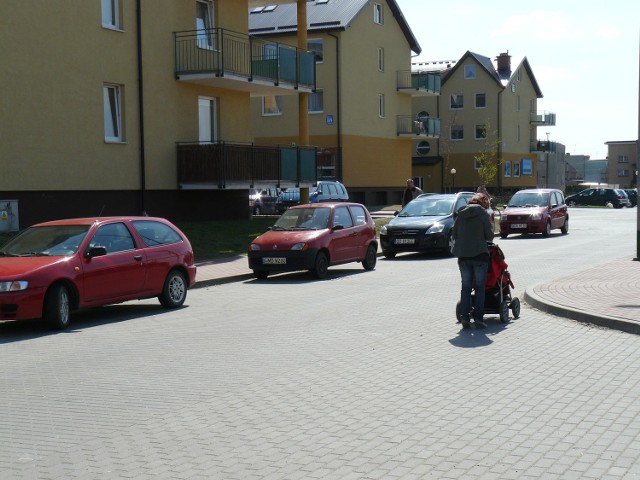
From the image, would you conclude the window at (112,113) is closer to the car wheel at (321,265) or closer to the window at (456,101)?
the car wheel at (321,265)

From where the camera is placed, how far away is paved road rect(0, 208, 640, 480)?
5.40 metres

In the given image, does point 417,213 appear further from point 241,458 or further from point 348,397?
point 241,458

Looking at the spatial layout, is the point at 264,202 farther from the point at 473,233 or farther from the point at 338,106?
the point at 473,233

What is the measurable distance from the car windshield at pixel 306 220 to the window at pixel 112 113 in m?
7.62

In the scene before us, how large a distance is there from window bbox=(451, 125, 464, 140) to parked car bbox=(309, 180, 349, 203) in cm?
3985

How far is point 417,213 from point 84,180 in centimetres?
885

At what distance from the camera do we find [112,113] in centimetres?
2441

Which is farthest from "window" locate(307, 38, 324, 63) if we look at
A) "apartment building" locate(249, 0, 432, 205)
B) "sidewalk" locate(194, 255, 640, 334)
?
"sidewalk" locate(194, 255, 640, 334)

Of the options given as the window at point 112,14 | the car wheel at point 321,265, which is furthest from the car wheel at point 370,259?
the window at point 112,14

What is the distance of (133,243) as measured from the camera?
42.5 feet

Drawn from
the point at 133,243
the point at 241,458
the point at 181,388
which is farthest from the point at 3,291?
the point at 241,458

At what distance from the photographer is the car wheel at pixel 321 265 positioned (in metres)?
17.5

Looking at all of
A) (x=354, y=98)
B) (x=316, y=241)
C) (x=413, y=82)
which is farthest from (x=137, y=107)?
(x=413, y=82)

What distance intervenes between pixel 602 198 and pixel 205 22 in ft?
157
